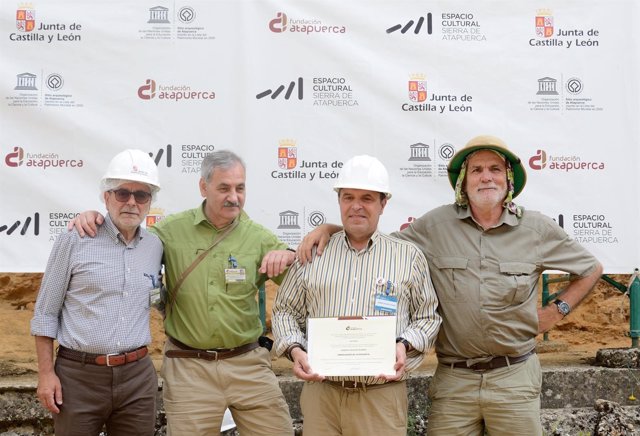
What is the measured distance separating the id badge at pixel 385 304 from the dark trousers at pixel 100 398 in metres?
1.24

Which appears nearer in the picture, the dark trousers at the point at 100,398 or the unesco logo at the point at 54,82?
the dark trousers at the point at 100,398

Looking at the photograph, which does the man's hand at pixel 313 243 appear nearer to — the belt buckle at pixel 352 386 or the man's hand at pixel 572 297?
the belt buckle at pixel 352 386

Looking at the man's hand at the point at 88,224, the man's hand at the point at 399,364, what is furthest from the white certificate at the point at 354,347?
the man's hand at the point at 88,224

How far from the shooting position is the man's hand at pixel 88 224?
3857 millimetres

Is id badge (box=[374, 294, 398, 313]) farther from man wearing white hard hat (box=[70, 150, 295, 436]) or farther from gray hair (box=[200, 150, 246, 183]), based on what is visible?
gray hair (box=[200, 150, 246, 183])

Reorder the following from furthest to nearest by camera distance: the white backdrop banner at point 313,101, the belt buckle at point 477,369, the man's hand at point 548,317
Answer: the white backdrop banner at point 313,101, the man's hand at point 548,317, the belt buckle at point 477,369

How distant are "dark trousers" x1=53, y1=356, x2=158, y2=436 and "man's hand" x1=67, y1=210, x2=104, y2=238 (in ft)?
2.07

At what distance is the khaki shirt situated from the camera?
394 centimetres

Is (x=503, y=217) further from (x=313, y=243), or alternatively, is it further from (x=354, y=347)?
(x=354, y=347)

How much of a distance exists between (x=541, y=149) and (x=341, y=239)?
2240 mm

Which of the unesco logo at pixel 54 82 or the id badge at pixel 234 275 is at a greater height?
the unesco logo at pixel 54 82

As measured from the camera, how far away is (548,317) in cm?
420

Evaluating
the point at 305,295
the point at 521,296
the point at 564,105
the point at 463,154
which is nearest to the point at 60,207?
the point at 305,295

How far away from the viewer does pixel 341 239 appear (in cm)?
393
